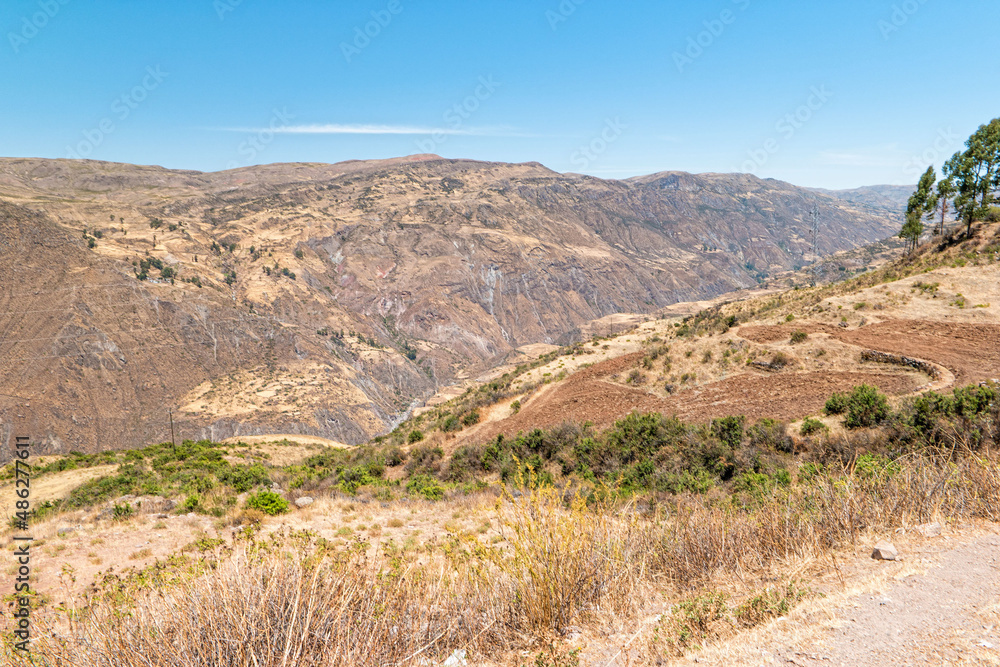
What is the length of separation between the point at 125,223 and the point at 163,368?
1758 inches

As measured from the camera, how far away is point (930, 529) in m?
5.21

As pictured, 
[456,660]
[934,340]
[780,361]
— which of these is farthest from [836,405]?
[456,660]

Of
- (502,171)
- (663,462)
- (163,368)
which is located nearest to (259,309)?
(163,368)

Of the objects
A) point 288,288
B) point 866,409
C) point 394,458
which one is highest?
point 288,288

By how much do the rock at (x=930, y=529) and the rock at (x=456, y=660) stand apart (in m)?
5.33

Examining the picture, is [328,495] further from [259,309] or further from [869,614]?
[259,309]

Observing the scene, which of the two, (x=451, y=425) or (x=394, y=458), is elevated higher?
(x=451, y=425)

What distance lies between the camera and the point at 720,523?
219 inches

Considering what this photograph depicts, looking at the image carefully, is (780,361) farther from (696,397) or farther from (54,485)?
(54,485)

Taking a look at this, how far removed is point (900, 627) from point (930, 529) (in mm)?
2301

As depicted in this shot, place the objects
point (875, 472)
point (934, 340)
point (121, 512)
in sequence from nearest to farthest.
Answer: point (875, 472)
point (121, 512)
point (934, 340)

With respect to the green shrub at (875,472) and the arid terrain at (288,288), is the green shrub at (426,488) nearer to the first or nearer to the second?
the green shrub at (875,472)

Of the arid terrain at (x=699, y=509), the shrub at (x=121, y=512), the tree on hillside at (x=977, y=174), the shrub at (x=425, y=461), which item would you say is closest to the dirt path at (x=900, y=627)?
the arid terrain at (x=699, y=509)

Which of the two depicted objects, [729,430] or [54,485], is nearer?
[729,430]
